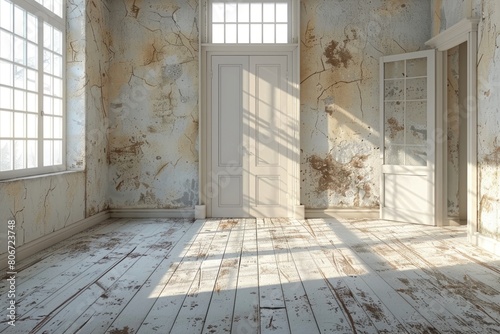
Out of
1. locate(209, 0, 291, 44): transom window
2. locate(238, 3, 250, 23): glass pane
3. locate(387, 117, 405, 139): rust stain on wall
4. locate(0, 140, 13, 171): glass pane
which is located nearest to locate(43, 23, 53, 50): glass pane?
locate(0, 140, 13, 171): glass pane

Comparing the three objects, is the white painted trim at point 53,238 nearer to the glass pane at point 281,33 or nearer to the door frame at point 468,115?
the glass pane at point 281,33

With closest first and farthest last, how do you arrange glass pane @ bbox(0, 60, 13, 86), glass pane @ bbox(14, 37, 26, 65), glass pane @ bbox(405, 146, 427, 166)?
glass pane @ bbox(0, 60, 13, 86), glass pane @ bbox(14, 37, 26, 65), glass pane @ bbox(405, 146, 427, 166)

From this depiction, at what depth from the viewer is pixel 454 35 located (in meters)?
5.40

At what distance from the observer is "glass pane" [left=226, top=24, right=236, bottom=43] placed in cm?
665

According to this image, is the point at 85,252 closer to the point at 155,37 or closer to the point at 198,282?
the point at 198,282

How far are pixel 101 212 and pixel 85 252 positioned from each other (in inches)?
74.2

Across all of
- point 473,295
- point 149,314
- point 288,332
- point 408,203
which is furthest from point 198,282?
point 408,203

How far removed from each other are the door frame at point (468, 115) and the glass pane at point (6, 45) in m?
4.50

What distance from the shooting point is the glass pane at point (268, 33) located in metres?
6.66

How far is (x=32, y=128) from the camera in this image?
4.70 m

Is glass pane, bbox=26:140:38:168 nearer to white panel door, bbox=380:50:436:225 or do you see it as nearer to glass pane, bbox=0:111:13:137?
glass pane, bbox=0:111:13:137

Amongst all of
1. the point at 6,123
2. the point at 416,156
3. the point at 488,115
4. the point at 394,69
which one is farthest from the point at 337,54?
the point at 6,123

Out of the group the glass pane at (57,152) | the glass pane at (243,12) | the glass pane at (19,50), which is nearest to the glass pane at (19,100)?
the glass pane at (19,50)

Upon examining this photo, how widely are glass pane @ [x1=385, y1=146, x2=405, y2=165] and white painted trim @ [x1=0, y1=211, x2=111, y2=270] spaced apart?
3.91 metres
